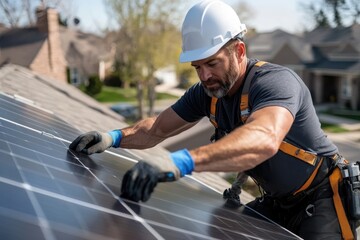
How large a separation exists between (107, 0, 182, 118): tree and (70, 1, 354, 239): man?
2458 centimetres

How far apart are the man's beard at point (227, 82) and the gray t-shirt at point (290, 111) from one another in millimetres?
139

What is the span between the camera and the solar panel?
1649 millimetres

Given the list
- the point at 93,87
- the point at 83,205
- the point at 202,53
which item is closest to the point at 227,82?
the point at 202,53

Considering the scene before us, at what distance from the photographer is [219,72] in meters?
2.85

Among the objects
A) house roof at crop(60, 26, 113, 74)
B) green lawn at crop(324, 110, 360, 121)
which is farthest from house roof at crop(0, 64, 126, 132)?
house roof at crop(60, 26, 113, 74)

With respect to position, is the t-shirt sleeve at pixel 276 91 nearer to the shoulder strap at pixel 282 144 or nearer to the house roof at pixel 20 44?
the shoulder strap at pixel 282 144

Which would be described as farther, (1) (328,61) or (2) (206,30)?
(1) (328,61)

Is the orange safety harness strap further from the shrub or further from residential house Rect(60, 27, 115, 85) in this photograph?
residential house Rect(60, 27, 115, 85)

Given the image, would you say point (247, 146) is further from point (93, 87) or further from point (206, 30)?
point (93, 87)

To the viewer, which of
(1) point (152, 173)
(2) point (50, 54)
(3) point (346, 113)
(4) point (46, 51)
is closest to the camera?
(1) point (152, 173)

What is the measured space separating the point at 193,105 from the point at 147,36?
25.0 meters

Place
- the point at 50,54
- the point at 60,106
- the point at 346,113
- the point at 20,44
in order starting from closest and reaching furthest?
the point at 60,106, the point at 50,54, the point at 20,44, the point at 346,113

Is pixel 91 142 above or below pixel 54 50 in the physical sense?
below

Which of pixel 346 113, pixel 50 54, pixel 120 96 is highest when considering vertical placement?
pixel 50 54
